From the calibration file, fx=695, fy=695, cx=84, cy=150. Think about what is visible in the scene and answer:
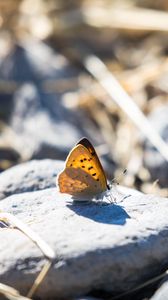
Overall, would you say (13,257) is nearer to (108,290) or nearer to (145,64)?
(108,290)

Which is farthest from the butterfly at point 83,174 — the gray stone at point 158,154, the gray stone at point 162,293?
the gray stone at point 158,154

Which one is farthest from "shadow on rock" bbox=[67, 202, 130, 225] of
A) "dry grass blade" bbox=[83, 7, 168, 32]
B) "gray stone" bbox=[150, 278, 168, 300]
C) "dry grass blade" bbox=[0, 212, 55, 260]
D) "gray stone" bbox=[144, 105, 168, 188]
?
"dry grass blade" bbox=[83, 7, 168, 32]

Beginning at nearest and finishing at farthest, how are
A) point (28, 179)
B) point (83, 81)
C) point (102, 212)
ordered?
1. point (102, 212)
2. point (28, 179)
3. point (83, 81)

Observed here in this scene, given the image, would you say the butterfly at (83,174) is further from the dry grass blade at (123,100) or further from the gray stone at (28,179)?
the dry grass blade at (123,100)

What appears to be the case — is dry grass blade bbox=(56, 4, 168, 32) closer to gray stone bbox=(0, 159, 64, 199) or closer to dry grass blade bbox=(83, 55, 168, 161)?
dry grass blade bbox=(83, 55, 168, 161)

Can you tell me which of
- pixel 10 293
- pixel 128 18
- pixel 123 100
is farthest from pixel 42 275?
pixel 128 18

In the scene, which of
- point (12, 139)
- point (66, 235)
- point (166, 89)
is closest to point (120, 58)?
point (166, 89)

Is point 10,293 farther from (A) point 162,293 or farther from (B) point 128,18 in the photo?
(B) point 128,18
